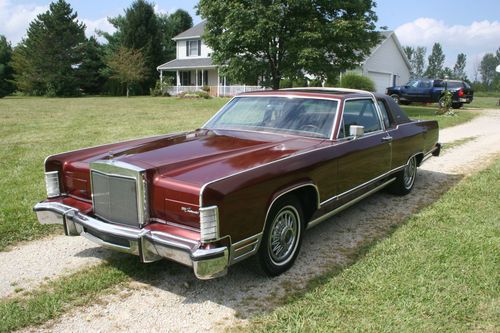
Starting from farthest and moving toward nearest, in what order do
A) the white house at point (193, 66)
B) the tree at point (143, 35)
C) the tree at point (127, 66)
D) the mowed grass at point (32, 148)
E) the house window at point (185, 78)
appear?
the tree at point (143, 35) < the tree at point (127, 66) < the house window at point (185, 78) < the white house at point (193, 66) < the mowed grass at point (32, 148)

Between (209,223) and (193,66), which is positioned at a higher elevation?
(193,66)

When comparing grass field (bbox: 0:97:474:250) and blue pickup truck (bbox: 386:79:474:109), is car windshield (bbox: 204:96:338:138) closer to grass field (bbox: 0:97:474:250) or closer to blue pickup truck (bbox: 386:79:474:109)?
grass field (bbox: 0:97:474:250)

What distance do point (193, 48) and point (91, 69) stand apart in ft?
45.7

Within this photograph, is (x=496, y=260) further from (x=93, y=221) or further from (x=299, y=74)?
(x=299, y=74)

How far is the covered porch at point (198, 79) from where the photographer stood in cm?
3584

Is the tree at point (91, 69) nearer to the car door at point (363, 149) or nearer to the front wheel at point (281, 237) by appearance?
the car door at point (363, 149)

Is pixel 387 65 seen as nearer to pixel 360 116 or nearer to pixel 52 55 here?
pixel 52 55

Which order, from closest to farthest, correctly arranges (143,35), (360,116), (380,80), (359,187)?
(359,187) < (360,116) < (380,80) < (143,35)

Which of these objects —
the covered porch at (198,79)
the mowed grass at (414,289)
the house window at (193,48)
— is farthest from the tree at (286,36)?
the house window at (193,48)

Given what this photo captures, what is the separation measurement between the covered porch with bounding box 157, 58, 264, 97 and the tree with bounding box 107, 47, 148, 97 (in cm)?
341

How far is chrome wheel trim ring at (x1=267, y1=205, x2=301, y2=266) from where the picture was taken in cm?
379

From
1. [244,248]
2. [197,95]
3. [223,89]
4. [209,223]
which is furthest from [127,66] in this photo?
[209,223]

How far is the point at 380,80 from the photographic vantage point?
3525cm

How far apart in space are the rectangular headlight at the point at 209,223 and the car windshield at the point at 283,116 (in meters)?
1.98
